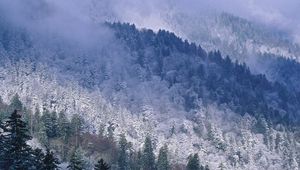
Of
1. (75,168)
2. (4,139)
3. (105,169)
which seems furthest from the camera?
(4,139)

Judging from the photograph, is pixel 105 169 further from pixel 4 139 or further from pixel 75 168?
pixel 4 139

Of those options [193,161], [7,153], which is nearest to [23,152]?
[7,153]

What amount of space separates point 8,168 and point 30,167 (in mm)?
2455

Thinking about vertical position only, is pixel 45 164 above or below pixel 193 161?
below

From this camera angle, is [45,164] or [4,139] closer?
[45,164]

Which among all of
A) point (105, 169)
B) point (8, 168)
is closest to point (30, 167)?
point (8, 168)

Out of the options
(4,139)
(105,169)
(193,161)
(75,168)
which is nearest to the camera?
(105,169)

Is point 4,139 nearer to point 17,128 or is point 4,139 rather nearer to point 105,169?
point 17,128

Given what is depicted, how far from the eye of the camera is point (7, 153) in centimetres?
6519

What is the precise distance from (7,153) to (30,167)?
124 inches

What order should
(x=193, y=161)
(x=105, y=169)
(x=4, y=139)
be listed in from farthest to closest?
1. (x=193, y=161)
2. (x=4, y=139)
3. (x=105, y=169)

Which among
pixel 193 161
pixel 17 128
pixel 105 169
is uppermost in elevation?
pixel 193 161

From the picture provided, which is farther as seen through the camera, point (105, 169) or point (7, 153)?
point (7, 153)

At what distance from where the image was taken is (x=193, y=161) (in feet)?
575
